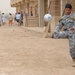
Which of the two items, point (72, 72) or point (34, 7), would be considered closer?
point (72, 72)

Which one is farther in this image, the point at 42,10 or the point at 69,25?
the point at 42,10

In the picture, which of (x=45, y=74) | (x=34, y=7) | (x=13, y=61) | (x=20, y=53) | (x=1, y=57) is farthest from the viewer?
(x=34, y=7)

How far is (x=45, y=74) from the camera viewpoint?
748 centimetres

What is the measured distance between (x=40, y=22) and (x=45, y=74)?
22.9 meters

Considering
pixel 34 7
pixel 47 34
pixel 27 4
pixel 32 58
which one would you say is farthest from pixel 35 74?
pixel 27 4

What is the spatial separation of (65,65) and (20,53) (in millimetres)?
2777

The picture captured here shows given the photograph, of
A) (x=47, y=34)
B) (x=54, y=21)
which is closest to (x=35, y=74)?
(x=47, y=34)

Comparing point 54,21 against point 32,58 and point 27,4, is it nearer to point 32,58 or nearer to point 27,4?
point 32,58

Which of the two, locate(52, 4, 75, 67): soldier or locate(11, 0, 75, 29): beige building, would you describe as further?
locate(11, 0, 75, 29): beige building

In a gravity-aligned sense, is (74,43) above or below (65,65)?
above

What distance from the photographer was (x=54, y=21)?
64.3 ft

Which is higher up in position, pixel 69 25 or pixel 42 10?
pixel 69 25

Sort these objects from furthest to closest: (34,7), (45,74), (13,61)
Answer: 1. (34,7)
2. (13,61)
3. (45,74)

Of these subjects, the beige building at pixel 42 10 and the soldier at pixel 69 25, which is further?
the beige building at pixel 42 10
